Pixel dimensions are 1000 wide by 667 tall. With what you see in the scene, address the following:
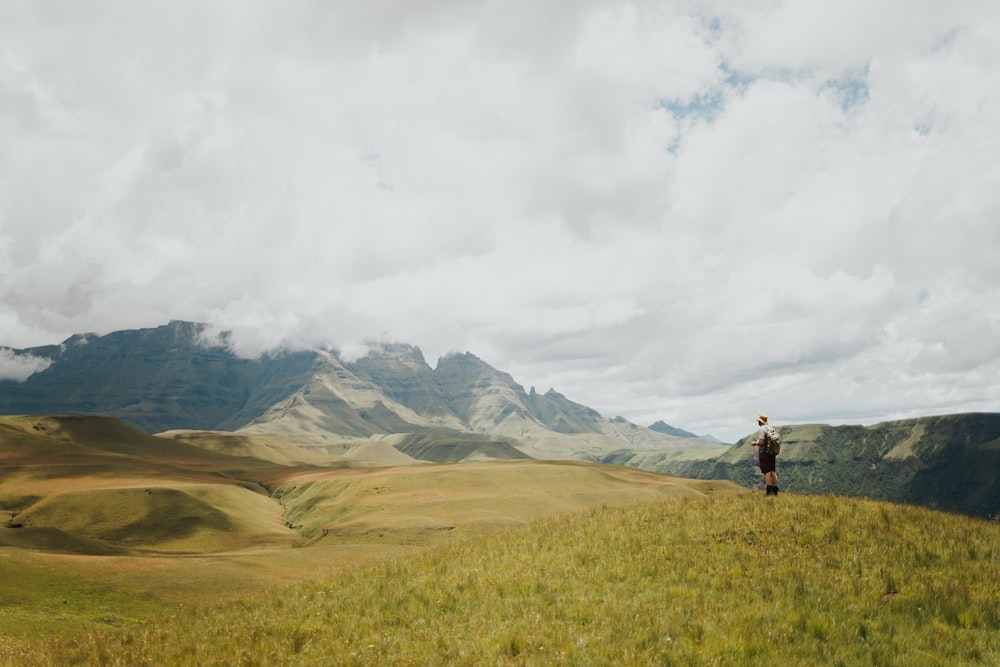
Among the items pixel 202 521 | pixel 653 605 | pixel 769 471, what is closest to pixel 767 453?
pixel 769 471

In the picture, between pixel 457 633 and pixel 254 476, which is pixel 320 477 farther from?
pixel 457 633

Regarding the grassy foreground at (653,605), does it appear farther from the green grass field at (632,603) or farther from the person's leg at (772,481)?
the person's leg at (772,481)

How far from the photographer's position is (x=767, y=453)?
23.0 metres

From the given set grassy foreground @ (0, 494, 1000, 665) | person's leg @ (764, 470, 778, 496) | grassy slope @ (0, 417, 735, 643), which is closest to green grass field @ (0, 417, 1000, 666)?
grassy foreground @ (0, 494, 1000, 665)

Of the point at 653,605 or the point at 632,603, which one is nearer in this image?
the point at 653,605

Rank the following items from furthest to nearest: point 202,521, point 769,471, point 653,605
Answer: point 202,521, point 769,471, point 653,605

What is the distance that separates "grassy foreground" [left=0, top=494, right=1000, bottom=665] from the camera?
1154cm

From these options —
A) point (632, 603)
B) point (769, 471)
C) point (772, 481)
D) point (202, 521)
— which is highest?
point (769, 471)

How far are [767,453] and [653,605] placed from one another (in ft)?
39.4

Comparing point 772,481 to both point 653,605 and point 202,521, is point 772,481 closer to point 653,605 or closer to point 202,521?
point 653,605

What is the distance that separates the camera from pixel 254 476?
19138 centimetres

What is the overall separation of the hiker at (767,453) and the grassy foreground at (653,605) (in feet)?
7.79

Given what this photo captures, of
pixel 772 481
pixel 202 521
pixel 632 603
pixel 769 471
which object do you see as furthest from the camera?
pixel 202 521

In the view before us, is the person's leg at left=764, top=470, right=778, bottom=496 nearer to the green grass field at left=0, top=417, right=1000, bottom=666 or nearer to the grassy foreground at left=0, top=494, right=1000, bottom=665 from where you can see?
the green grass field at left=0, top=417, right=1000, bottom=666
